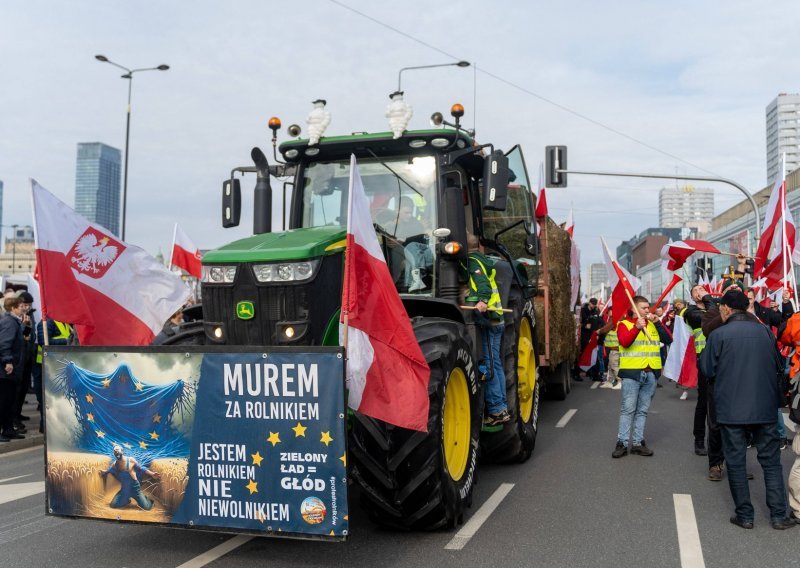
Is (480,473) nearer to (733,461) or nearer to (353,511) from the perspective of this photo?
(353,511)

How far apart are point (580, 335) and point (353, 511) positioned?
545 inches

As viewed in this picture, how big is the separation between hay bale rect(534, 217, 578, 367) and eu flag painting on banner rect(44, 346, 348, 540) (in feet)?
21.8

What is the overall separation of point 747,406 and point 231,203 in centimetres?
456

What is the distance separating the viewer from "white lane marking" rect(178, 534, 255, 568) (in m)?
5.12

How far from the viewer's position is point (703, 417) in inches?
361

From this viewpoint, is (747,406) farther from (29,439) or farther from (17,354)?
(29,439)

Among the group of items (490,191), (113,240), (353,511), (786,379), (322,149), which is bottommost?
(353,511)

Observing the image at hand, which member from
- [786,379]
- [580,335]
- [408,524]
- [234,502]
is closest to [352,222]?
[234,502]

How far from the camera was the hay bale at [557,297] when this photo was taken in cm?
1123

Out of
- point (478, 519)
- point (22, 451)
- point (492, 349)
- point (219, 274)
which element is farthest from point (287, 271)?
point (22, 451)

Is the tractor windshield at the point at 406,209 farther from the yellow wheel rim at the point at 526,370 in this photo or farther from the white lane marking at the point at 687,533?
the white lane marking at the point at 687,533

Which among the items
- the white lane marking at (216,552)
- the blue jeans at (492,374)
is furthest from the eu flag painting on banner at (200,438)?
the blue jeans at (492,374)

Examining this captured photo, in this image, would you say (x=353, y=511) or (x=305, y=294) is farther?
(x=353, y=511)

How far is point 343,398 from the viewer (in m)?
4.45
